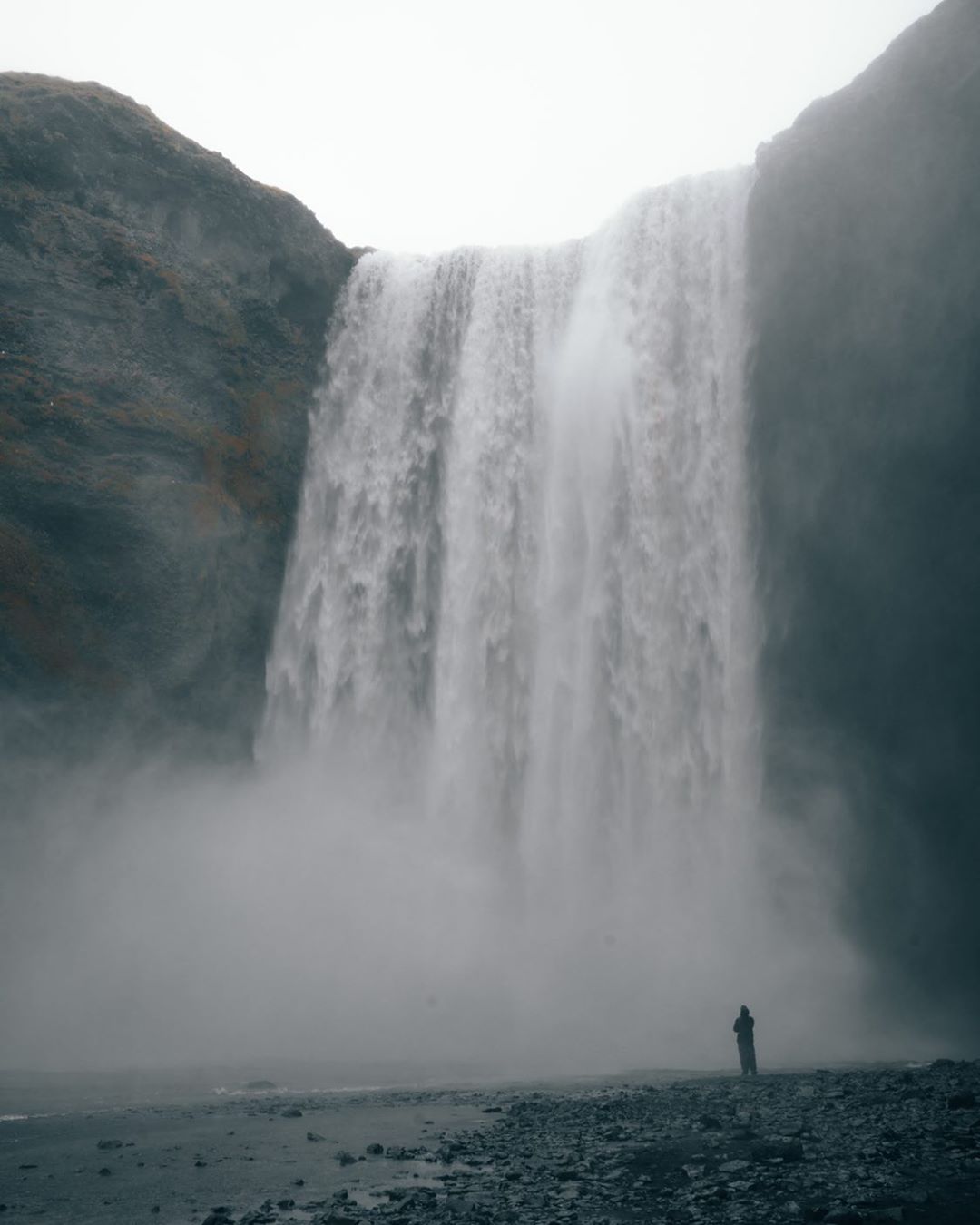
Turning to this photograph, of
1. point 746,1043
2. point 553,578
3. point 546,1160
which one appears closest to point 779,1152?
point 546,1160

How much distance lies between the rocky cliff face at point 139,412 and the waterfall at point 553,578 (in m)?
1.63

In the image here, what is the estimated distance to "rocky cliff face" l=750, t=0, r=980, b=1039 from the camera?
2378 cm

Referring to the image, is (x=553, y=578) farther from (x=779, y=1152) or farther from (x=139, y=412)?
(x=779, y=1152)

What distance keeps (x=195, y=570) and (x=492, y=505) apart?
8.43m

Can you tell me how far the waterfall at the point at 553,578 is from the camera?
25469 millimetres

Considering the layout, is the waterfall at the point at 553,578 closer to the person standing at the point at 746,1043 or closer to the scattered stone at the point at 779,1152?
the person standing at the point at 746,1043

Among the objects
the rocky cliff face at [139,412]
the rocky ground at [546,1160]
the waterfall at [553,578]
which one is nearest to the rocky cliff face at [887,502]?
the waterfall at [553,578]

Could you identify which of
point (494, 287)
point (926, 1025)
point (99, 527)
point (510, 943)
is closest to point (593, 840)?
point (510, 943)

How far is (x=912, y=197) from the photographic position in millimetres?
25688

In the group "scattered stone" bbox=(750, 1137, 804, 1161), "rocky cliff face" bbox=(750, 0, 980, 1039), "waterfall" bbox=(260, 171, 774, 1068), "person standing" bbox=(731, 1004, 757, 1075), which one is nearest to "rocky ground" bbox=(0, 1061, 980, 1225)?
"scattered stone" bbox=(750, 1137, 804, 1161)

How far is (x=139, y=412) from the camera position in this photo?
1115 inches

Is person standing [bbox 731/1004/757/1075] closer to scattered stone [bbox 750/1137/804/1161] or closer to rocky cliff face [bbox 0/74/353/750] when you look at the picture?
scattered stone [bbox 750/1137/804/1161]

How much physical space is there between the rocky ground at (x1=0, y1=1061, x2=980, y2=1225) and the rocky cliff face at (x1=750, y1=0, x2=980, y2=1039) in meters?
9.59

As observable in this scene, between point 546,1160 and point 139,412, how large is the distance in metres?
23.6
